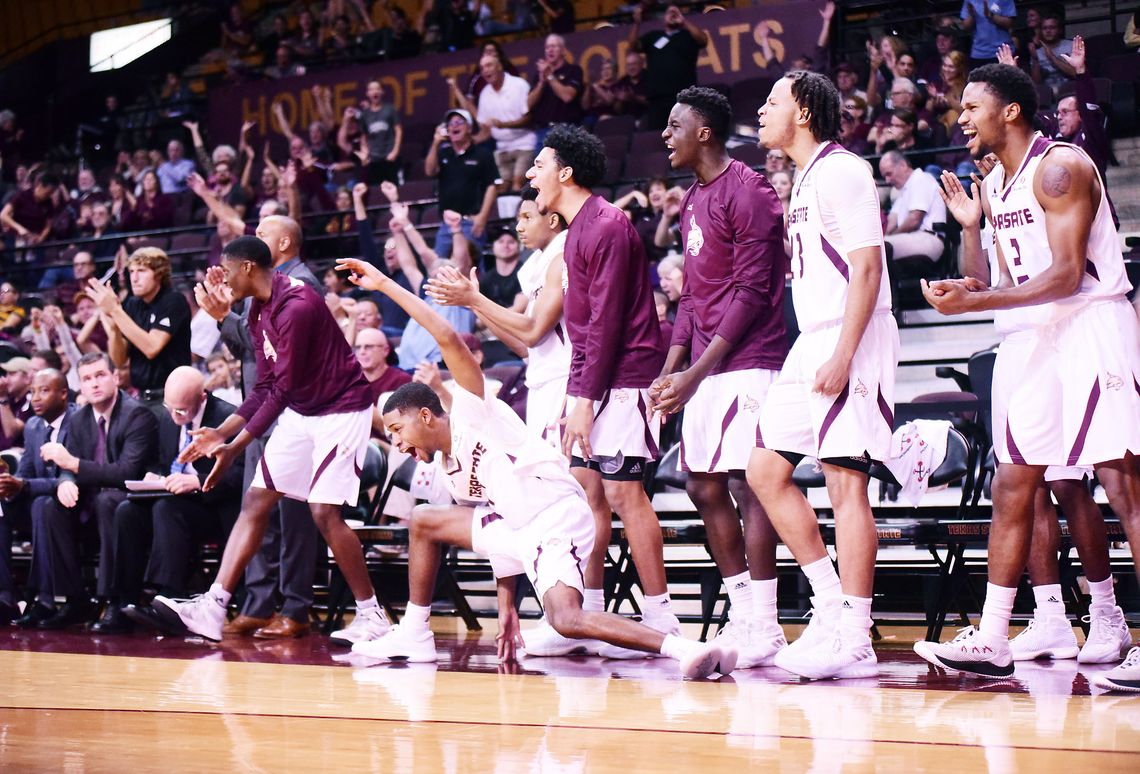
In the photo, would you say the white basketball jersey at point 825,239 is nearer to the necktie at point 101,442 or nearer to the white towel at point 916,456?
the white towel at point 916,456

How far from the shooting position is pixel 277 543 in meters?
7.08

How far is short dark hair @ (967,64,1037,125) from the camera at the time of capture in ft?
14.8

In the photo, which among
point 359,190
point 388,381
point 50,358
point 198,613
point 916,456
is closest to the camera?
point 916,456

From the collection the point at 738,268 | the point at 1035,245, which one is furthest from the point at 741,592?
the point at 1035,245

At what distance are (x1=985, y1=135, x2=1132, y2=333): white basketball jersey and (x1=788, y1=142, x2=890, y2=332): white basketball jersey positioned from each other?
1.43 feet

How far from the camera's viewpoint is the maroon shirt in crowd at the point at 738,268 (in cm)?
491

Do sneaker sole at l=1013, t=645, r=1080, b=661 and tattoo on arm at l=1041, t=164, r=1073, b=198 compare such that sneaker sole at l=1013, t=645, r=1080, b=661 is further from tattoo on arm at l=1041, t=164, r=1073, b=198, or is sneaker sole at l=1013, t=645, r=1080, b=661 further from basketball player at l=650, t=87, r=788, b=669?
tattoo on arm at l=1041, t=164, r=1073, b=198

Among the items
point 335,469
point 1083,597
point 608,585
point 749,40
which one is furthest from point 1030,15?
point 335,469

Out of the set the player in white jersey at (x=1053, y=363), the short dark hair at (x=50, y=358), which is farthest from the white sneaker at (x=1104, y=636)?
the short dark hair at (x=50, y=358)

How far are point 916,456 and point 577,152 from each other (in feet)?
6.16

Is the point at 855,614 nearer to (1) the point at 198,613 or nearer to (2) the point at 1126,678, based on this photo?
(2) the point at 1126,678

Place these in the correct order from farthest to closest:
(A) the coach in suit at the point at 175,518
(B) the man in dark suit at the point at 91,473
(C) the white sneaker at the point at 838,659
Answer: (B) the man in dark suit at the point at 91,473 → (A) the coach in suit at the point at 175,518 → (C) the white sneaker at the point at 838,659

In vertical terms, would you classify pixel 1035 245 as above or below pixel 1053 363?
above

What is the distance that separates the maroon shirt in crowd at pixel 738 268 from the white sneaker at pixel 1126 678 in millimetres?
1558
